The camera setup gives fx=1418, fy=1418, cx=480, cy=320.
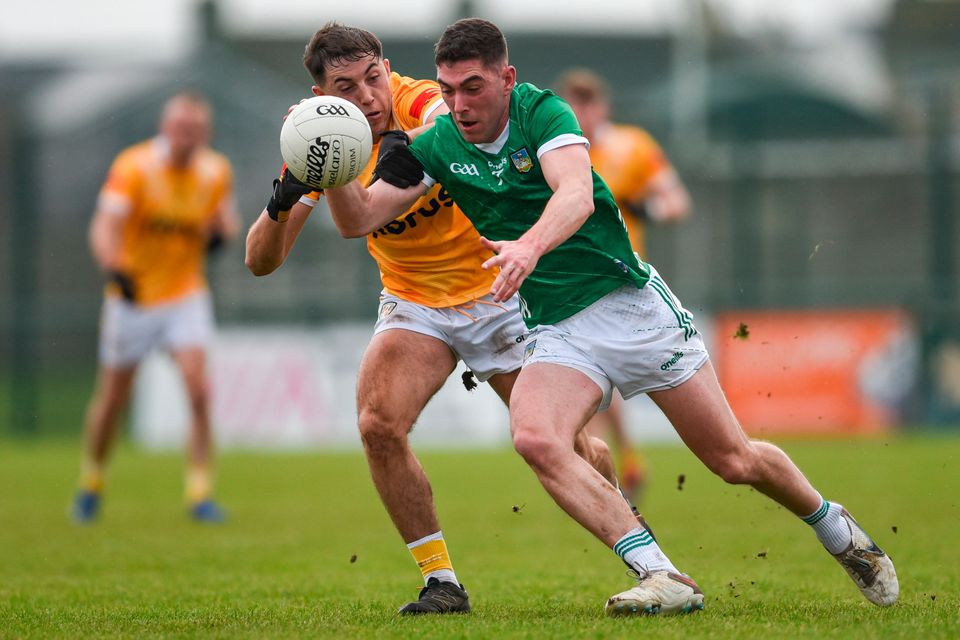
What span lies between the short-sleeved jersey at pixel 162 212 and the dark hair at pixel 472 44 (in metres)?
5.58

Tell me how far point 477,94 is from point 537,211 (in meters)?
0.51

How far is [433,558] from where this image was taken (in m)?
5.76

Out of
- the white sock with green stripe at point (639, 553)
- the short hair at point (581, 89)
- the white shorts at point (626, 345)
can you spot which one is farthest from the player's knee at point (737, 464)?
the short hair at point (581, 89)

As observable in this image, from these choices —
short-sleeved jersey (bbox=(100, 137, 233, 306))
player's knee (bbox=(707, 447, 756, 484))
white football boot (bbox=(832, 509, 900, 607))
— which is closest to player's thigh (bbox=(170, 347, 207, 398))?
short-sleeved jersey (bbox=(100, 137, 233, 306))

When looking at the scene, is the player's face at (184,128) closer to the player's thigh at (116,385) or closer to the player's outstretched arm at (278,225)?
the player's thigh at (116,385)

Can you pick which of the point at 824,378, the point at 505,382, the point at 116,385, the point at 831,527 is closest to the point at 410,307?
the point at 505,382

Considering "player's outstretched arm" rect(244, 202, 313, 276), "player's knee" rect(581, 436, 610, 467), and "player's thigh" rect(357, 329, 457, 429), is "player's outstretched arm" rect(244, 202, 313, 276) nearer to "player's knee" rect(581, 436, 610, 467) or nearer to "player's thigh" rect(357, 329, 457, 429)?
"player's thigh" rect(357, 329, 457, 429)

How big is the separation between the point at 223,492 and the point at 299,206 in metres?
6.67

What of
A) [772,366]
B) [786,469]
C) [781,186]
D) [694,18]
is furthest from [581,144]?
[694,18]

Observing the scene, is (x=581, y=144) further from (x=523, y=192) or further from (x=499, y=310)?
(x=499, y=310)

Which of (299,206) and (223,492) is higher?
(299,206)

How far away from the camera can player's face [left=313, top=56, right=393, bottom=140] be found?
569cm

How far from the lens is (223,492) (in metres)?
11.8

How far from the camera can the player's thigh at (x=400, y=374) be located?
570 cm
